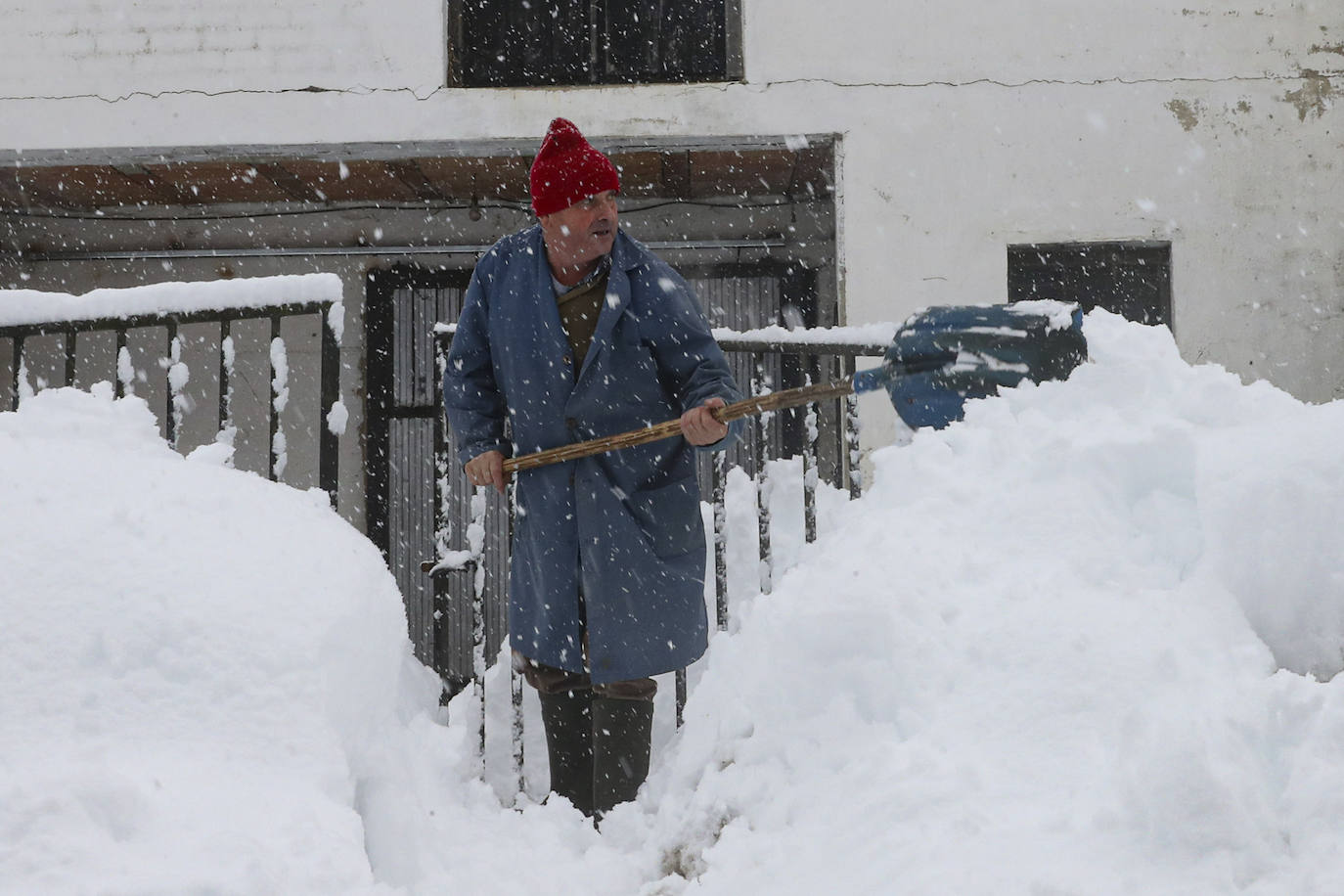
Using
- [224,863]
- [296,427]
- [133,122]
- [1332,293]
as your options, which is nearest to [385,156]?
[133,122]

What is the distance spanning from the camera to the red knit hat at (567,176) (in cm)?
282

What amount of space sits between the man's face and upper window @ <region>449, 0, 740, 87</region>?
3.68 m

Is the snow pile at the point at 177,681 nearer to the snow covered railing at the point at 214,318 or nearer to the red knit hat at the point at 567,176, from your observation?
the snow covered railing at the point at 214,318

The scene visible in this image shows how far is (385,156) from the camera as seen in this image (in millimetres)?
6203

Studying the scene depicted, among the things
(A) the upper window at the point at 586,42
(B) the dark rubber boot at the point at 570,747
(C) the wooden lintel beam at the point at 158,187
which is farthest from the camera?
(C) the wooden lintel beam at the point at 158,187

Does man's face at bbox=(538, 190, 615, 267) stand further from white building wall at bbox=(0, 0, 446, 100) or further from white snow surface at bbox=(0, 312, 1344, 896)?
white building wall at bbox=(0, 0, 446, 100)

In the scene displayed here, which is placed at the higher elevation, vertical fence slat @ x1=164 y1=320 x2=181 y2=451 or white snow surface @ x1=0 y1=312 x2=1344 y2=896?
vertical fence slat @ x1=164 y1=320 x2=181 y2=451

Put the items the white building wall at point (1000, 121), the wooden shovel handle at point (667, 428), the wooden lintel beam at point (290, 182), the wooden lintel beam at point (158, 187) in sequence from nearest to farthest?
the wooden shovel handle at point (667, 428) → the white building wall at point (1000, 121) → the wooden lintel beam at point (290, 182) → the wooden lintel beam at point (158, 187)

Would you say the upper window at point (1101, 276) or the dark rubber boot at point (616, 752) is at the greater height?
the upper window at point (1101, 276)

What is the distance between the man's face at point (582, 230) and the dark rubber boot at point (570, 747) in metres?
1.30

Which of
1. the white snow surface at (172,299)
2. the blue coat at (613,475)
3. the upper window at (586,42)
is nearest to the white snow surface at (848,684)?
the blue coat at (613,475)

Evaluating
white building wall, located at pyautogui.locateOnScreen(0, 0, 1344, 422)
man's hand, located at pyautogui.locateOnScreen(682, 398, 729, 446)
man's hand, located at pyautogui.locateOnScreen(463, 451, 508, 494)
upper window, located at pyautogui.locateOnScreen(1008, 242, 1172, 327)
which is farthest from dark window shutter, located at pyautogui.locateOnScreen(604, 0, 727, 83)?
man's hand, located at pyautogui.locateOnScreen(682, 398, 729, 446)

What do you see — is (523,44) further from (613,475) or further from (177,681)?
(177,681)

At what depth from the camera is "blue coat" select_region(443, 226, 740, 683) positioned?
9.28 ft
